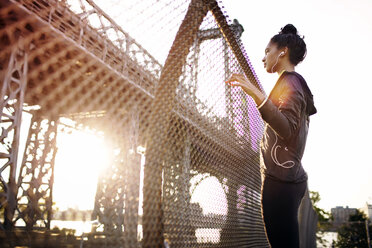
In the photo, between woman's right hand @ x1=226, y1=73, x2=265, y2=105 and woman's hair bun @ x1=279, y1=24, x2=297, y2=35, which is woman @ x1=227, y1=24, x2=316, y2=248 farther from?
woman's hair bun @ x1=279, y1=24, x2=297, y2=35

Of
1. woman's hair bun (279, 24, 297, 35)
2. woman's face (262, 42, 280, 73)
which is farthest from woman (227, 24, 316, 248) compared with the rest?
woman's hair bun (279, 24, 297, 35)

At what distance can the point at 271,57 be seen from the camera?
146 cm

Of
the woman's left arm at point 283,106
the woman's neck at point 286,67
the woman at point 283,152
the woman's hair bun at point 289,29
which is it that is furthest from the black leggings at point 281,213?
the woman's hair bun at point 289,29

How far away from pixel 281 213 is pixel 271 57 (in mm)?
822

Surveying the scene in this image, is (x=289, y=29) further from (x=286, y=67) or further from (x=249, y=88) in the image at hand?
(x=249, y=88)

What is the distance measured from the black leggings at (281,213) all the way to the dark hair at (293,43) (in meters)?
0.70

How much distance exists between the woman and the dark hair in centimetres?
15

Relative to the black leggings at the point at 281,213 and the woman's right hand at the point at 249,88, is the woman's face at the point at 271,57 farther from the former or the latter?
the black leggings at the point at 281,213

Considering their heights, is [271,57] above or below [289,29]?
below

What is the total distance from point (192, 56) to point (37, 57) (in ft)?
23.6

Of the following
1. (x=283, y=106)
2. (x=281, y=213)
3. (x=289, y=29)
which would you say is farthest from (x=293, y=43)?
(x=281, y=213)

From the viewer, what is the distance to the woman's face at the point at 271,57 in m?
1.45

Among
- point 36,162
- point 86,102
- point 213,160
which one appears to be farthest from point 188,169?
point 36,162

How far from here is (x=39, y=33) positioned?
5906 mm
